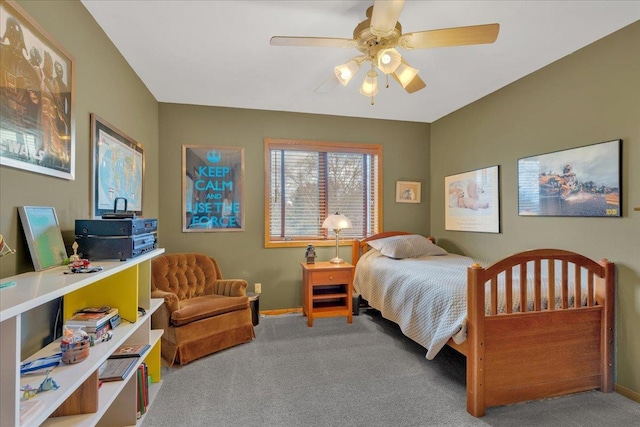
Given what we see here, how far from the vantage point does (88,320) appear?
1.49 meters

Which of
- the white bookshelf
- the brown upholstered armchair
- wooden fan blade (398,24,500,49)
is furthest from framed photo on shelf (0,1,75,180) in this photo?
wooden fan blade (398,24,500,49)

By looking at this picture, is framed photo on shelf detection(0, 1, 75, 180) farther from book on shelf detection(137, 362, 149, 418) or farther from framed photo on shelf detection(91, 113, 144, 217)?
book on shelf detection(137, 362, 149, 418)

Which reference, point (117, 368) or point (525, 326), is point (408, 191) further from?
point (117, 368)

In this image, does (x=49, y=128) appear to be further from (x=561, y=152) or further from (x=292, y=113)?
(x=561, y=152)

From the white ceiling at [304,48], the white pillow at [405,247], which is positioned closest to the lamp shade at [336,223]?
the white pillow at [405,247]

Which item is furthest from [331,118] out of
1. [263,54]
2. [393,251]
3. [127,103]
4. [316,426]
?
[316,426]

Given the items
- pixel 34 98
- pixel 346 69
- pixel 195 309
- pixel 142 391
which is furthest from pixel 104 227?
pixel 346 69

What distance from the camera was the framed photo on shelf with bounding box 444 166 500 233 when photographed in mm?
3199

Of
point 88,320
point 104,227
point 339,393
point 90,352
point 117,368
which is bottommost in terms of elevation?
point 339,393

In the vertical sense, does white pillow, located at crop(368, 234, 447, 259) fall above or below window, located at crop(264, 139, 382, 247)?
below

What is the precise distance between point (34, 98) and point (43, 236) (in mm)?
634

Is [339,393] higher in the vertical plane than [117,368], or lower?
lower

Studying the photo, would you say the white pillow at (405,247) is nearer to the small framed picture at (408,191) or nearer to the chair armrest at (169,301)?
the small framed picture at (408,191)

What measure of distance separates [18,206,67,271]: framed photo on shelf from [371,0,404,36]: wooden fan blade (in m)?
1.87
